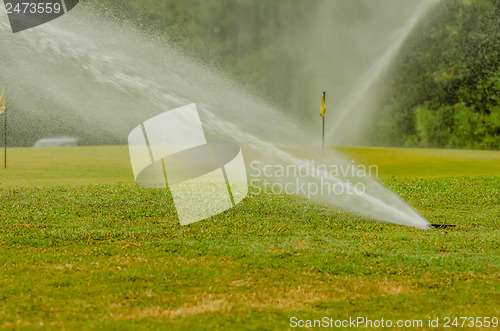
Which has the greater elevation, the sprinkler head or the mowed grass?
the mowed grass

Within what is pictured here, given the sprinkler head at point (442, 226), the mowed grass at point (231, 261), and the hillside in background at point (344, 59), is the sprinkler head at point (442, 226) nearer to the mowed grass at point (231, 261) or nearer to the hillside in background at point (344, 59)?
the mowed grass at point (231, 261)

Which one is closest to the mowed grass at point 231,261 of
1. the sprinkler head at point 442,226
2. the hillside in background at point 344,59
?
the sprinkler head at point 442,226

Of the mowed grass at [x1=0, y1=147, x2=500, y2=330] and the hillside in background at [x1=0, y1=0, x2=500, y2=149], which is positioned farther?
the hillside in background at [x1=0, y1=0, x2=500, y2=149]

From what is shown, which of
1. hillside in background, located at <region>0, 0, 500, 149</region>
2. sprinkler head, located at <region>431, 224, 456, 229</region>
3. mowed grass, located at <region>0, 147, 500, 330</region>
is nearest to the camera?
mowed grass, located at <region>0, 147, 500, 330</region>

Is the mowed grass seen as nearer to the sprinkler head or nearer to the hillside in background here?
the sprinkler head

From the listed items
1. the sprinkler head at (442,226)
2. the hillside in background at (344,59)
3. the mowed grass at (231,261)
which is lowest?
the hillside in background at (344,59)

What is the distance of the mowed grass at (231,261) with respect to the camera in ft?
20.2

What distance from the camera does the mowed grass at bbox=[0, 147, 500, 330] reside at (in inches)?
242

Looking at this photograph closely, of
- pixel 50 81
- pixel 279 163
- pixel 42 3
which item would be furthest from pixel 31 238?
pixel 50 81

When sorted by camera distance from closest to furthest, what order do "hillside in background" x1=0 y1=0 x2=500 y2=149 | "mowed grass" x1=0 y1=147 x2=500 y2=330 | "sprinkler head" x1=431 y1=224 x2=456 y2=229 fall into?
"mowed grass" x1=0 y1=147 x2=500 y2=330 < "sprinkler head" x1=431 y1=224 x2=456 y2=229 < "hillside in background" x1=0 y1=0 x2=500 y2=149

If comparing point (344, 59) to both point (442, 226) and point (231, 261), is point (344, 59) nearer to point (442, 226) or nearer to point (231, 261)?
point (442, 226)

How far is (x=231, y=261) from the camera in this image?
8.55m

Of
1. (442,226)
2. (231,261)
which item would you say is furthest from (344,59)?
(231,261)

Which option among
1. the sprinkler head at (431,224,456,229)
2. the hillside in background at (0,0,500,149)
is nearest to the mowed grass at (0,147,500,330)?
the sprinkler head at (431,224,456,229)
